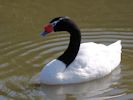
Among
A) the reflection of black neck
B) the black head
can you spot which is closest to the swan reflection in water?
the reflection of black neck

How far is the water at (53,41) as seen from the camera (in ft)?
23.5

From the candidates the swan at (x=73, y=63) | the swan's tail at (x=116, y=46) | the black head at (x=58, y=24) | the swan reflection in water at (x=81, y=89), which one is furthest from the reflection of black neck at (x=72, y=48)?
the swan's tail at (x=116, y=46)

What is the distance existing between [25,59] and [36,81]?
0.77 metres

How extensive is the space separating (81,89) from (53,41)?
5.81 feet

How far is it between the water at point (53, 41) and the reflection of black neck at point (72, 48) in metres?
0.42

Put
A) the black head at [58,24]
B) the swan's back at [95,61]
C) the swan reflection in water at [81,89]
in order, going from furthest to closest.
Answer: the swan's back at [95,61] < the black head at [58,24] < the swan reflection in water at [81,89]

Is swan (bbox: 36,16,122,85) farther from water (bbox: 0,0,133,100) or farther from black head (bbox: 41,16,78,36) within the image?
water (bbox: 0,0,133,100)

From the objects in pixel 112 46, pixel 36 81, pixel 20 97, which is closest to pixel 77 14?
pixel 112 46

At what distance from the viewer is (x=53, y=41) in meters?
8.91

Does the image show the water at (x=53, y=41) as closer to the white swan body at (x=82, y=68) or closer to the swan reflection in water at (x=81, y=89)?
the swan reflection in water at (x=81, y=89)

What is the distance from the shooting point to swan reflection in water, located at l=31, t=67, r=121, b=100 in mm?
7098

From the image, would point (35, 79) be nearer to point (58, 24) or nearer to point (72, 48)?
point (72, 48)

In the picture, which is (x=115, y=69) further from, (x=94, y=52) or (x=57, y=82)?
(x=57, y=82)

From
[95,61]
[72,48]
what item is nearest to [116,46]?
[95,61]
